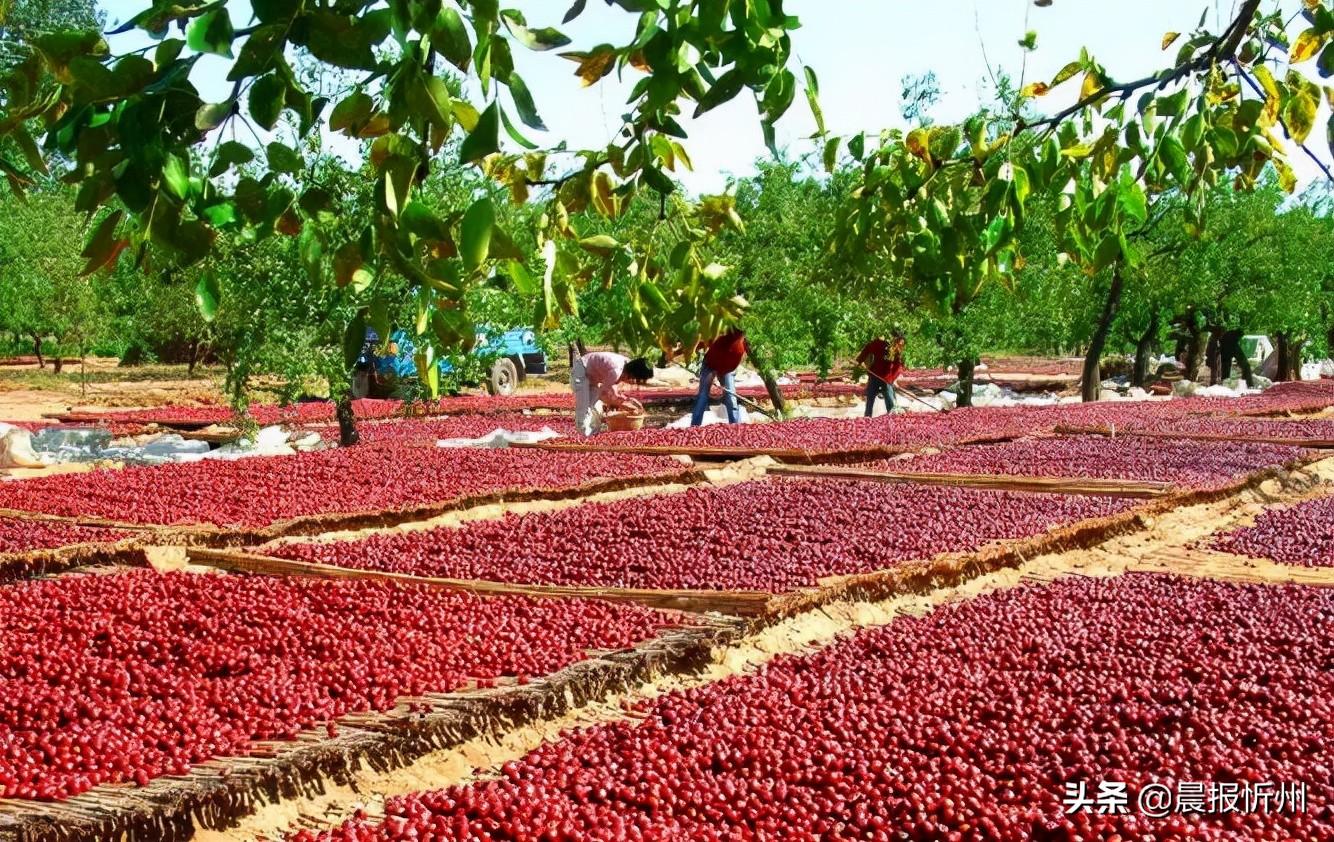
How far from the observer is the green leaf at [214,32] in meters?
1.24

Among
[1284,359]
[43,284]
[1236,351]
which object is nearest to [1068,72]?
[43,284]

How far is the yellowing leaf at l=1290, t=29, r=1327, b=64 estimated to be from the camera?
2.32m

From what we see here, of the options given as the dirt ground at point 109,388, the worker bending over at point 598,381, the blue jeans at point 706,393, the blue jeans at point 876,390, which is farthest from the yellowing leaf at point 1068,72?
the dirt ground at point 109,388

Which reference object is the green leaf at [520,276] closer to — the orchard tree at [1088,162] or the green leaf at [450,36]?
the green leaf at [450,36]

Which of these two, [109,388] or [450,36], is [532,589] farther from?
[109,388]

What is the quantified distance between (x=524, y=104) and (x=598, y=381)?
1178 cm

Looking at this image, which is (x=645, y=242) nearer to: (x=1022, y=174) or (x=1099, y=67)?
(x=1022, y=174)

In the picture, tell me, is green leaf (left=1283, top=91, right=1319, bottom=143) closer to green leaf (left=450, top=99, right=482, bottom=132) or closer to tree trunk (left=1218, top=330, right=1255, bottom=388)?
green leaf (left=450, top=99, right=482, bottom=132)

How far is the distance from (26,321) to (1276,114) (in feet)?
91.9

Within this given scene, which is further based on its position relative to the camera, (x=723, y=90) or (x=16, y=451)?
(x=16, y=451)

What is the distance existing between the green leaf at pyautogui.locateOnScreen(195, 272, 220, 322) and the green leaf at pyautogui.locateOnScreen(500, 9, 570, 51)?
466mm

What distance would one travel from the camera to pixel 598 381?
13.1 metres

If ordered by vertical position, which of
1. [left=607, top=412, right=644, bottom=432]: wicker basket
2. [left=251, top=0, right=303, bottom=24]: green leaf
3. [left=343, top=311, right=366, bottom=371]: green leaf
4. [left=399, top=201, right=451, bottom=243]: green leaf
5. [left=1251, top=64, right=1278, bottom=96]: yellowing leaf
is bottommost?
[left=607, top=412, right=644, bottom=432]: wicker basket

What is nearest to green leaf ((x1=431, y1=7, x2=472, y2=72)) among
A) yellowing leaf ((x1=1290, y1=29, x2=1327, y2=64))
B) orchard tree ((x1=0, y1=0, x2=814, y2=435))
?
orchard tree ((x1=0, y1=0, x2=814, y2=435))
